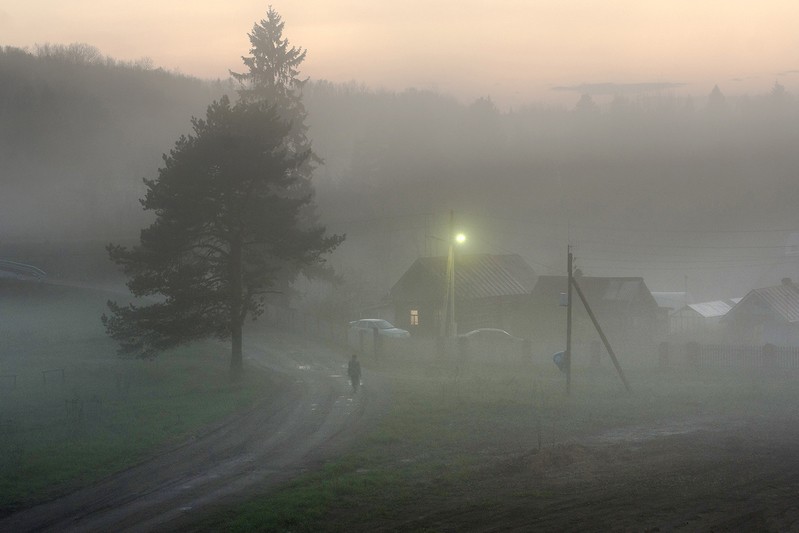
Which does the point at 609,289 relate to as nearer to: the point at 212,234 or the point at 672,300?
the point at 672,300

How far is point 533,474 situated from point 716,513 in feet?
15.2

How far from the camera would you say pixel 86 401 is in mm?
30609

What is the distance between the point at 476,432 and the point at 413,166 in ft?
321

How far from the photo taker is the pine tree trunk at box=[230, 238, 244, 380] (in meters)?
35.8

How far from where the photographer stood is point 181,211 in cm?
3412

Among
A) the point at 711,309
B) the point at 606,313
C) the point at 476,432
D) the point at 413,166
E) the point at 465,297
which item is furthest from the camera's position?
the point at 413,166

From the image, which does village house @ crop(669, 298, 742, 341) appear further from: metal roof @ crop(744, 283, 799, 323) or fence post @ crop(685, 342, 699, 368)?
fence post @ crop(685, 342, 699, 368)

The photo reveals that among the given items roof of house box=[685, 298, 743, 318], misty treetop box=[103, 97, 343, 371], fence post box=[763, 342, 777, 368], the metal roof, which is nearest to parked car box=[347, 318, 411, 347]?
misty treetop box=[103, 97, 343, 371]

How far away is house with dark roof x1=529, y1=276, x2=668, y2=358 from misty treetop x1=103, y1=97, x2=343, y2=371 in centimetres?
2400

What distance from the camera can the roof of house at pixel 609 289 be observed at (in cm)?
5534

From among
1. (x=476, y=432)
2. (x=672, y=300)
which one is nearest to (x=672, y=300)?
(x=672, y=300)

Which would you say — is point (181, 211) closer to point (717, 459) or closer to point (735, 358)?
point (717, 459)

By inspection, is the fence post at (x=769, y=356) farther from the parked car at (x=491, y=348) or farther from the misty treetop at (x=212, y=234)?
the misty treetop at (x=212, y=234)

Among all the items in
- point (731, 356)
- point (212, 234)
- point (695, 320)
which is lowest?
point (731, 356)
